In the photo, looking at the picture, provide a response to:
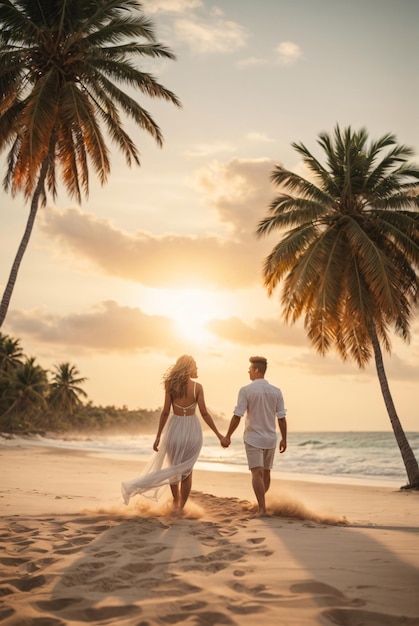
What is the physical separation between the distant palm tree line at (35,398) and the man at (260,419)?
150 ft

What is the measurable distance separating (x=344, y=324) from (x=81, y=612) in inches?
540

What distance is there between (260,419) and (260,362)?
80 centimetres

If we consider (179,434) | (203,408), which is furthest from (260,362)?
(179,434)

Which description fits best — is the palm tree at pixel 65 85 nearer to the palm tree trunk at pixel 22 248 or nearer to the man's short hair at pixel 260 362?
the palm tree trunk at pixel 22 248

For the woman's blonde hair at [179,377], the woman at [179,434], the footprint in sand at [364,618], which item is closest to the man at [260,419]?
the woman at [179,434]

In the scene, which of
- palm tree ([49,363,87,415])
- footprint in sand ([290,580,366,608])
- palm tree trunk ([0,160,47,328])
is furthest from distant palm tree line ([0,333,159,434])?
footprint in sand ([290,580,366,608])

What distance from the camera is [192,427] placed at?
721cm

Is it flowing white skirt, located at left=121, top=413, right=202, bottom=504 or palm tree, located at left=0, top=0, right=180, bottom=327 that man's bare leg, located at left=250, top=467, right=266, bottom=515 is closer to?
flowing white skirt, located at left=121, top=413, right=202, bottom=504

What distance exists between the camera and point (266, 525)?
598 centimetres

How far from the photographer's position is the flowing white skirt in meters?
6.83

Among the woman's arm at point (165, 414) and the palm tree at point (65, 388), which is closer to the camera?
the woman's arm at point (165, 414)

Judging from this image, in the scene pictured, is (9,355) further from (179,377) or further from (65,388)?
(179,377)

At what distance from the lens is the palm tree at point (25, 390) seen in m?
51.3

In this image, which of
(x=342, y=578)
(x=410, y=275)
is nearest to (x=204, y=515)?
(x=342, y=578)
